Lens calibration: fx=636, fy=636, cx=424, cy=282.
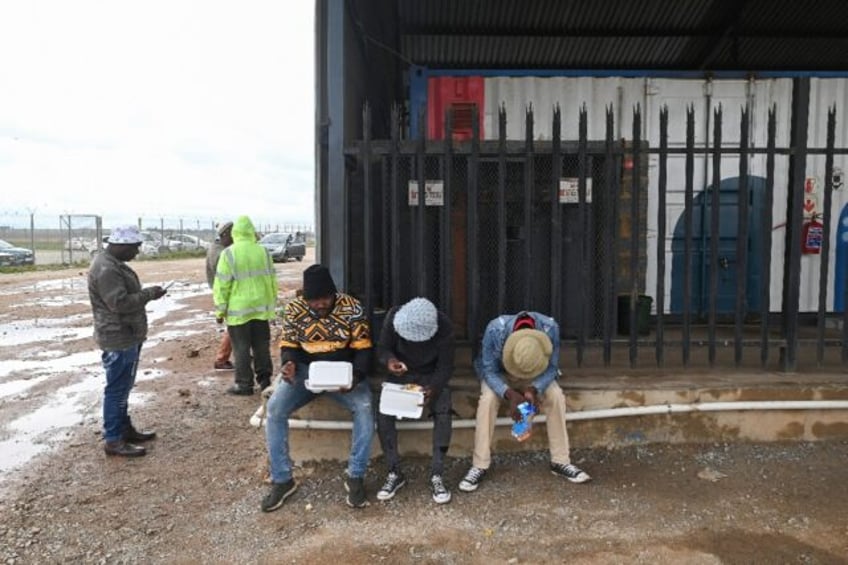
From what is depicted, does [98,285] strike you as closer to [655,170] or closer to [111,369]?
[111,369]

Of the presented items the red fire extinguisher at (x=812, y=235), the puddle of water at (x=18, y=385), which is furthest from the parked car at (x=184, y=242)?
the red fire extinguisher at (x=812, y=235)

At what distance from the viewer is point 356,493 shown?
12.5 ft

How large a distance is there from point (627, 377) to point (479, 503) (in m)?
1.52

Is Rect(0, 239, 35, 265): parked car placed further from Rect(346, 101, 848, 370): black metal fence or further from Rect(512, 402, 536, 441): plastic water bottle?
Rect(512, 402, 536, 441): plastic water bottle

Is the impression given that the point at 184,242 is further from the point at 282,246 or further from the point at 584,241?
the point at 584,241

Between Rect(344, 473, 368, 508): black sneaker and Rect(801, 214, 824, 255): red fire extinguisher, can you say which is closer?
Rect(344, 473, 368, 508): black sneaker

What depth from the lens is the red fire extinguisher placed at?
6.53 metres

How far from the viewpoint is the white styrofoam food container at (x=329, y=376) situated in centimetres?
387

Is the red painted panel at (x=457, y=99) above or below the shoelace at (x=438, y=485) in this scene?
above

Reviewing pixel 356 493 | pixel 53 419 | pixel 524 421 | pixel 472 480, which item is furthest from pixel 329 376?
pixel 53 419

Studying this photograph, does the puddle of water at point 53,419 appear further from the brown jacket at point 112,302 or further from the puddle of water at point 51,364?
the brown jacket at point 112,302

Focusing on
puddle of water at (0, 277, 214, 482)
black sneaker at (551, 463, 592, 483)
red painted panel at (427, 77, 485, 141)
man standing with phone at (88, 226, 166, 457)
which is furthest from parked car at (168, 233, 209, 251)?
black sneaker at (551, 463, 592, 483)

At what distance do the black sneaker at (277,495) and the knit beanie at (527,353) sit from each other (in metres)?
1.53

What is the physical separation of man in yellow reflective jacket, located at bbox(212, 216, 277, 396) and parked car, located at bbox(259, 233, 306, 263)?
75.3ft
